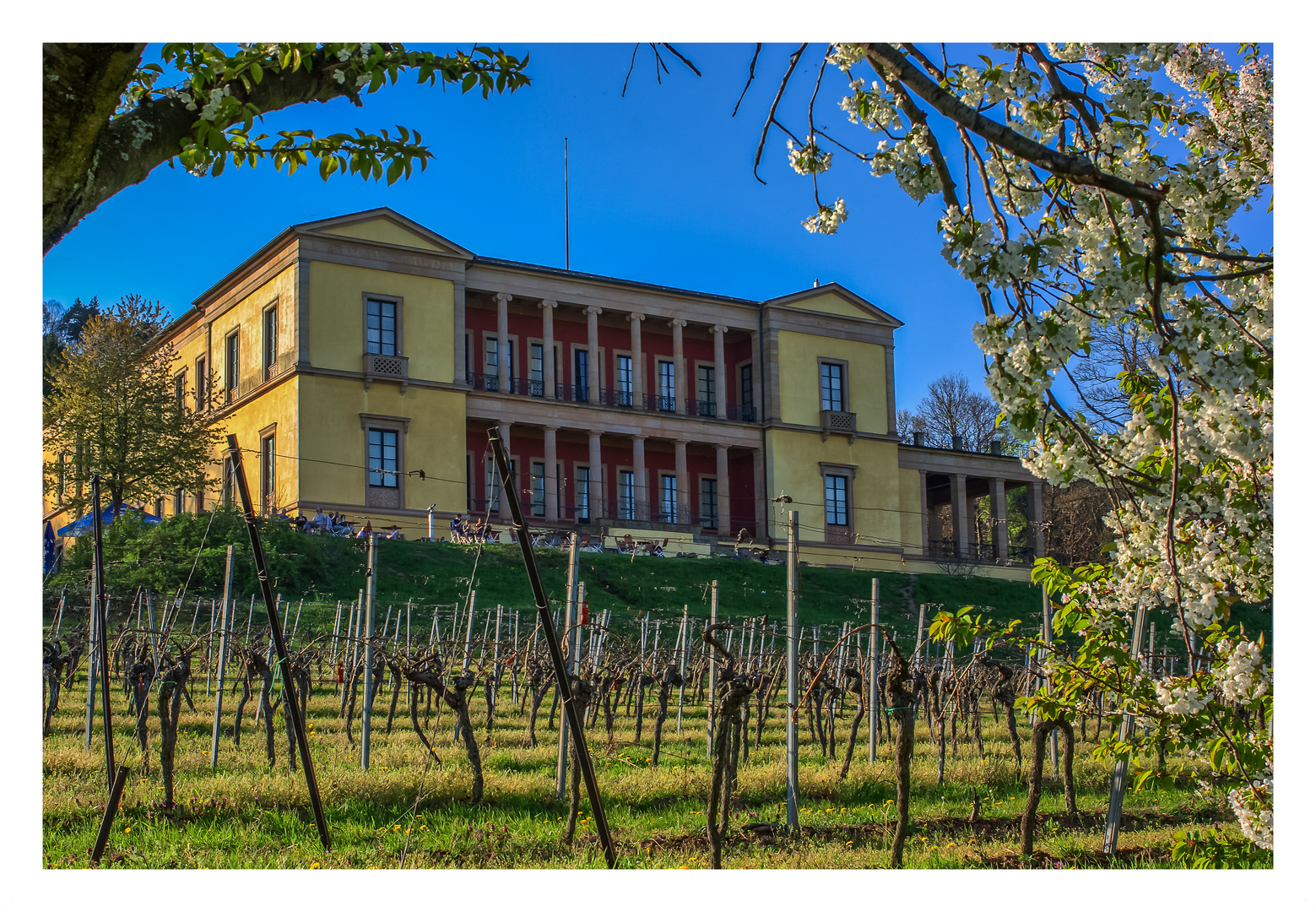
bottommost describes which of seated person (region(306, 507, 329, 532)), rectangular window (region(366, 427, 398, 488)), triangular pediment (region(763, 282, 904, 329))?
seated person (region(306, 507, 329, 532))

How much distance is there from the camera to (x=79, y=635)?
15.7 metres

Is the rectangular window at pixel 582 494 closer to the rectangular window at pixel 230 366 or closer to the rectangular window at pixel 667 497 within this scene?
the rectangular window at pixel 667 497

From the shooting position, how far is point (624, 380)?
117 feet

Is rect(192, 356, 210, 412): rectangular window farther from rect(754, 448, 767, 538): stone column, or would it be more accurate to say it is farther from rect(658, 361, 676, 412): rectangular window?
rect(754, 448, 767, 538): stone column

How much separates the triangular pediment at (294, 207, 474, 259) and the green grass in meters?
18.7

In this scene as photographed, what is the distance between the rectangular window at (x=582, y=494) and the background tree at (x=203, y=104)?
1127 inches

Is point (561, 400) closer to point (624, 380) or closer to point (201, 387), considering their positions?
point (624, 380)

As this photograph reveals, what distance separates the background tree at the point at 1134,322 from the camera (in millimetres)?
3188

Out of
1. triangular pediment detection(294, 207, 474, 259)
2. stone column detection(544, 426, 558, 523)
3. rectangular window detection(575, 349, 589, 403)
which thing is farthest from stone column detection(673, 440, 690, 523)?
triangular pediment detection(294, 207, 474, 259)

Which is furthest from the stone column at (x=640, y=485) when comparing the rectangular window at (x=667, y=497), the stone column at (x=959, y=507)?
the stone column at (x=959, y=507)

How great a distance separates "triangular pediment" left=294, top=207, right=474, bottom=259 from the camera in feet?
92.6

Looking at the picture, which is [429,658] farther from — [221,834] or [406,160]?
[406,160]

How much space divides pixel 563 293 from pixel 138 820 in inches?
1074

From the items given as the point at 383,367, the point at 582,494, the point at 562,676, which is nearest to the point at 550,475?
the point at 582,494
